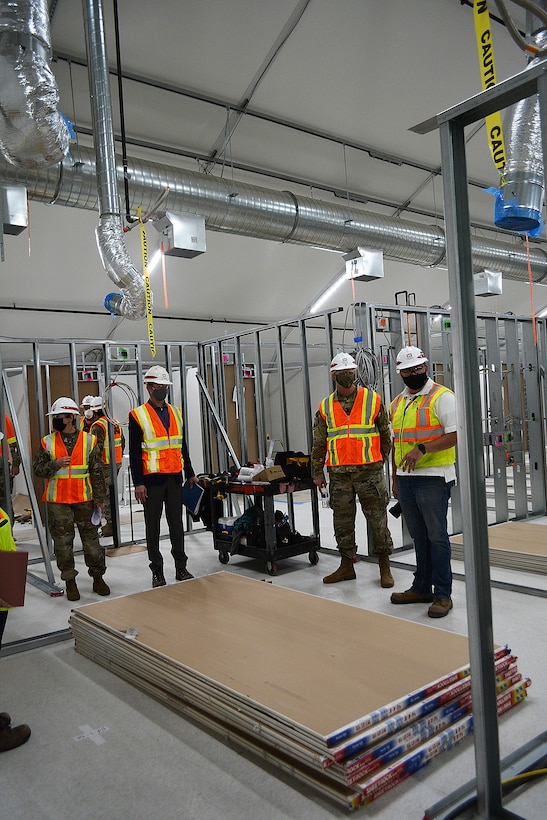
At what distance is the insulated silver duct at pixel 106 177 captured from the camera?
4.32 meters

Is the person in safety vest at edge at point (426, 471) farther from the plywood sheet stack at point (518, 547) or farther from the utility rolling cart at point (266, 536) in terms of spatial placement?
the utility rolling cart at point (266, 536)

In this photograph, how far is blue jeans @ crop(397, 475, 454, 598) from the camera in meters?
4.17

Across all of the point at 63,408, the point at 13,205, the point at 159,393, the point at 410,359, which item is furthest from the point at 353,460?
the point at 13,205

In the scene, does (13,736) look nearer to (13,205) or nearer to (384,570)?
(384,570)

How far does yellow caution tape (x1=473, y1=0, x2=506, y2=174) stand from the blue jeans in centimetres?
213

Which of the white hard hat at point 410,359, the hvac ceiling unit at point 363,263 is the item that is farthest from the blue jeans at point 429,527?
the hvac ceiling unit at point 363,263

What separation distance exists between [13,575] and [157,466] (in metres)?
2.65

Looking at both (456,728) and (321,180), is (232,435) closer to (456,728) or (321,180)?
(321,180)

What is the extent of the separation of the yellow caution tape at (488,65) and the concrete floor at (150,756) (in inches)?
103

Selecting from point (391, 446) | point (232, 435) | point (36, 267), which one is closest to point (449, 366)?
point (391, 446)

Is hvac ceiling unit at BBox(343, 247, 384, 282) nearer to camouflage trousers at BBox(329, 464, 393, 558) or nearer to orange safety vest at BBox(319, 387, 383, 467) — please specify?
orange safety vest at BBox(319, 387, 383, 467)

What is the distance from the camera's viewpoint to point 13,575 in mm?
2607

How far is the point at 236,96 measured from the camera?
21.1 feet

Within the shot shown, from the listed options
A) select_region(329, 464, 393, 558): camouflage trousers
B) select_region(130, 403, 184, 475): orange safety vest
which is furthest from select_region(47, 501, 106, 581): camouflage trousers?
select_region(329, 464, 393, 558): camouflage trousers
